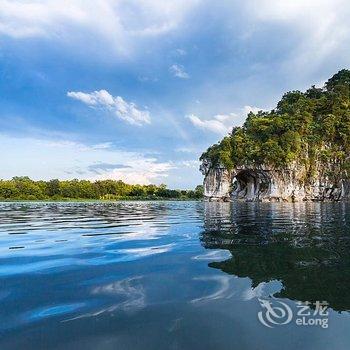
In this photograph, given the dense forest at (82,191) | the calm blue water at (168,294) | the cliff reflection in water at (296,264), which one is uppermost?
the dense forest at (82,191)

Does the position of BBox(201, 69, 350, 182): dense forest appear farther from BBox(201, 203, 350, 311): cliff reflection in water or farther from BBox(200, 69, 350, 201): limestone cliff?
BBox(201, 203, 350, 311): cliff reflection in water

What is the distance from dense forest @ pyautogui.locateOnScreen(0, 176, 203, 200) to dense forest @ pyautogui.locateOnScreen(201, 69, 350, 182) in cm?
5843

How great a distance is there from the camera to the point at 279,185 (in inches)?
2753

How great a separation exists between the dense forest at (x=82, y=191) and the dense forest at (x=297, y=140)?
192 ft

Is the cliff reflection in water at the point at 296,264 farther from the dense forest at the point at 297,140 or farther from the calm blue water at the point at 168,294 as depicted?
the dense forest at the point at 297,140

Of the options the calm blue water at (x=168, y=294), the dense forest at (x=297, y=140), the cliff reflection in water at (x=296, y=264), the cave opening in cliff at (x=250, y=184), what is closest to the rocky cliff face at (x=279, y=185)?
Answer: the cave opening in cliff at (x=250, y=184)

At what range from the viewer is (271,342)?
9.48 feet

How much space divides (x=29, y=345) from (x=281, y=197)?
6996 cm

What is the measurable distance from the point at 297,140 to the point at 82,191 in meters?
82.9

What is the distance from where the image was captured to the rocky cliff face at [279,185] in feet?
230

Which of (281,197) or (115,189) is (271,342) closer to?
(281,197)

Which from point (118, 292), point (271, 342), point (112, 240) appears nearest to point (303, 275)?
point (271, 342)

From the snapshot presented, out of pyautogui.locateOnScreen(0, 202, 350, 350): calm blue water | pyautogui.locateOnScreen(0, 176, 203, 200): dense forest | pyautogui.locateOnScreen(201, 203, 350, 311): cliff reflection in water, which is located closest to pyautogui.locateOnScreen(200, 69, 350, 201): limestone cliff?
pyautogui.locateOnScreen(0, 176, 203, 200): dense forest

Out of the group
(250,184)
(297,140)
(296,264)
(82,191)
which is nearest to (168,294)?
(296,264)
